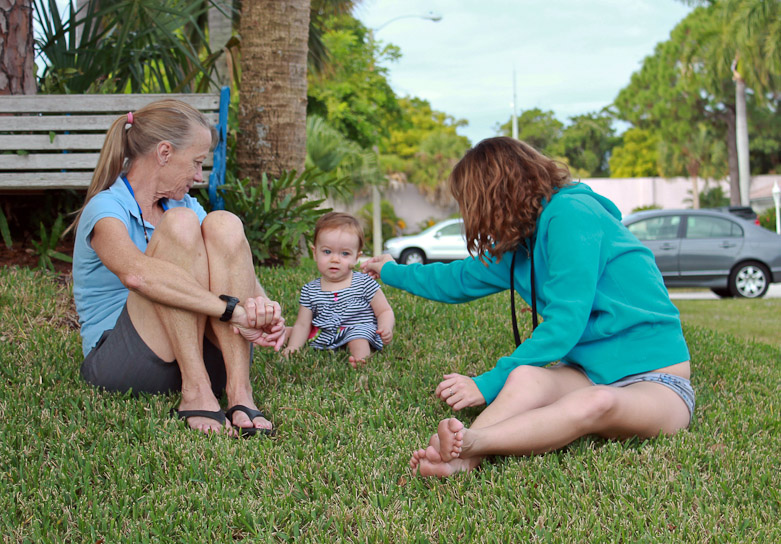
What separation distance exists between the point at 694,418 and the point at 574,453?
2.78 feet

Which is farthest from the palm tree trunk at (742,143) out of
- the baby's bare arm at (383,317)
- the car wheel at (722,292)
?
the baby's bare arm at (383,317)

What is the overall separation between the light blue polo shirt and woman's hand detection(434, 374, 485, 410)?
→ 1.50m

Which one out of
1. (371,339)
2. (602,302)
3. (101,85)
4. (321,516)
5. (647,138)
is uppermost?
(647,138)

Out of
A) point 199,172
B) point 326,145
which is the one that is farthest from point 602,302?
point 326,145

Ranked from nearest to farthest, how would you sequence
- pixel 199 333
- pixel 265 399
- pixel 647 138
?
pixel 199 333 < pixel 265 399 < pixel 647 138

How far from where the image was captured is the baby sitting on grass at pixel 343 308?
4172 mm

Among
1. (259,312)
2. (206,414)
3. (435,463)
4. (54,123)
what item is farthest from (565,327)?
(54,123)

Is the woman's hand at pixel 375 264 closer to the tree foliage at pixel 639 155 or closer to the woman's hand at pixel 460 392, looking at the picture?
the woman's hand at pixel 460 392

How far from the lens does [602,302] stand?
2.92m

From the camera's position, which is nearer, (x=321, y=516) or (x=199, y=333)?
(x=321, y=516)

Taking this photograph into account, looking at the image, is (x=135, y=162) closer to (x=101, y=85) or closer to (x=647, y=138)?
(x=101, y=85)

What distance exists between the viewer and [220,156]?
18.8ft

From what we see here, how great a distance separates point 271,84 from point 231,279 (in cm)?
413

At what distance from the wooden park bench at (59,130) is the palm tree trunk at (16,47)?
547 millimetres
